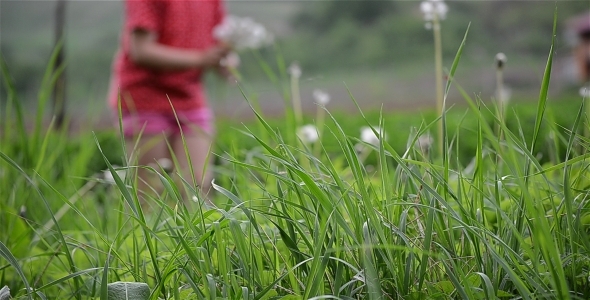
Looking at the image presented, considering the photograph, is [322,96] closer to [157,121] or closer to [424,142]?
[424,142]

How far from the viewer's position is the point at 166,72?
115 inches

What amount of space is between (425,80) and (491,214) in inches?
329

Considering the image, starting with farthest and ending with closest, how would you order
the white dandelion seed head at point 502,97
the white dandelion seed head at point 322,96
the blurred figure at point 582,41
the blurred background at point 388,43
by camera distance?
the blurred figure at point 582,41
the blurred background at point 388,43
the white dandelion seed head at point 322,96
the white dandelion seed head at point 502,97

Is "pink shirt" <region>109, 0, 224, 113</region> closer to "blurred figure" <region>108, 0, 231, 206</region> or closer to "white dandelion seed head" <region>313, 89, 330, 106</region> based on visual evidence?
"blurred figure" <region>108, 0, 231, 206</region>

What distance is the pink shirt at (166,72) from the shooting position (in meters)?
2.88

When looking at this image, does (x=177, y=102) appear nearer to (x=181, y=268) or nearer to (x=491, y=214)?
(x=491, y=214)

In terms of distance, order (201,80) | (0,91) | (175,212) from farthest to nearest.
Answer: (0,91) → (201,80) → (175,212)

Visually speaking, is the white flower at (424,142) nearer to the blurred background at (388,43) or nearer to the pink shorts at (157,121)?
the pink shorts at (157,121)

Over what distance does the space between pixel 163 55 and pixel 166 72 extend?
7.5 inches

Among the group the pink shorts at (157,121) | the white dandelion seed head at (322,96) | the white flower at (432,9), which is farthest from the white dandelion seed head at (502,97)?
the pink shorts at (157,121)

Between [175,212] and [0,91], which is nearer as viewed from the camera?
[175,212]

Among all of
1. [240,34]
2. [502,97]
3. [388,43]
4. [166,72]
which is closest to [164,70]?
[166,72]

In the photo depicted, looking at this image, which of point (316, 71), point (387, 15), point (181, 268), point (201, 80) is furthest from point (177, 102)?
point (387, 15)

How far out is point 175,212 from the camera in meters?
1.02
